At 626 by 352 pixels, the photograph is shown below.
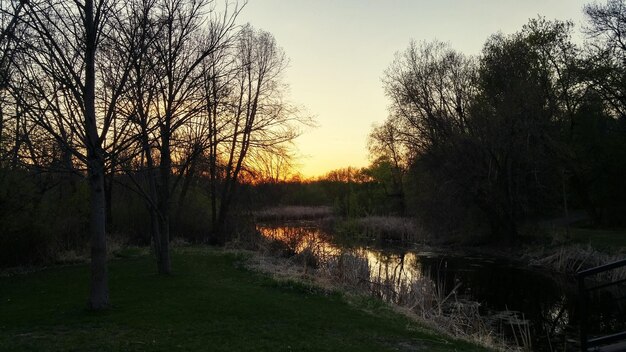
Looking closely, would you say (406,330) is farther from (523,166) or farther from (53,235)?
(523,166)

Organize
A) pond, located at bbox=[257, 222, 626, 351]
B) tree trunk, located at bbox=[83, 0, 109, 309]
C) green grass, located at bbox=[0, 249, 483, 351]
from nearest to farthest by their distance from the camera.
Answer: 1. green grass, located at bbox=[0, 249, 483, 351]
2. tree trunk, located at bbox=[83, 0, 109, 309]
3. pond, located at bbox=[257, 222, 626, 351]

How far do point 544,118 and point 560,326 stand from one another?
1675cm

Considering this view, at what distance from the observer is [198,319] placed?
8062 millimetres

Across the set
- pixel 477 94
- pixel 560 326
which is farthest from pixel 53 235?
pixel 477 94

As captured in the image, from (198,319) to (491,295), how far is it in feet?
36.7

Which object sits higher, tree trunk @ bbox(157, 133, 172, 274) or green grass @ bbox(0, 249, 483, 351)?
tree trunk @ bbox(157, 133, 172, 274)

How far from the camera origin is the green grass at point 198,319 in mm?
6688

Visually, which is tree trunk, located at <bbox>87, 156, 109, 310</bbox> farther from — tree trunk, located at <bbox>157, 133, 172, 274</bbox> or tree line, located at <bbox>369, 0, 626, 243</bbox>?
tree line, located at <bbox>369, 0, 626, 243</bbox>

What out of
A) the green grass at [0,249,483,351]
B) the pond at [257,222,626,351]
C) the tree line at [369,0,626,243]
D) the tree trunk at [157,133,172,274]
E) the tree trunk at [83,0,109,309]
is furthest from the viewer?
the tree line at [369,0,626,243]

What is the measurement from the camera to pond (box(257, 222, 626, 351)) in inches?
438

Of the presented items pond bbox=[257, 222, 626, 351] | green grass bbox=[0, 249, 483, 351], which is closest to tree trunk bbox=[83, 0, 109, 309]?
green grass bbox=[0, 249, 483, 351]

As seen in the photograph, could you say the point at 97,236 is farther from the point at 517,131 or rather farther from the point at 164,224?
the point at 517,131

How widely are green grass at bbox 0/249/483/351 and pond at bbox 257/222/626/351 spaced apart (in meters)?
2.41

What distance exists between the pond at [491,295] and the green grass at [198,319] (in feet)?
7.90
